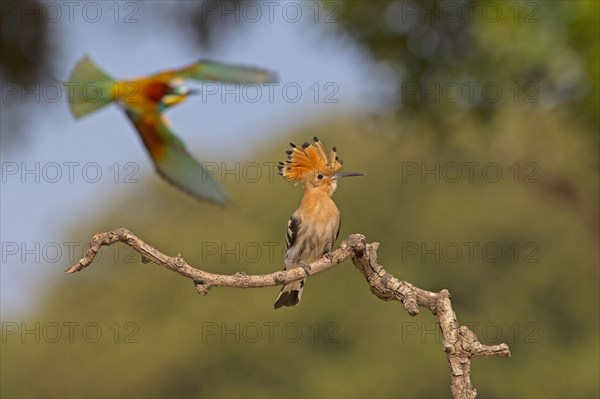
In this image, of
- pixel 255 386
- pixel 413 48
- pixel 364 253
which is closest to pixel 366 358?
pixel 255 386

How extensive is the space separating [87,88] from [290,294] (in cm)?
362

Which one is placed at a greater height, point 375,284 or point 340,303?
point 375,284

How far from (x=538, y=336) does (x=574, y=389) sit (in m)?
1.67

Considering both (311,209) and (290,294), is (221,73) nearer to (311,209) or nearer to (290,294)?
(290,294)

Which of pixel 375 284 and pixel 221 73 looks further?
pixel 221 73

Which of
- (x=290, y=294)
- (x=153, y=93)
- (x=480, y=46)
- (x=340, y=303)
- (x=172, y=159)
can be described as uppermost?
(x=480, y=46)

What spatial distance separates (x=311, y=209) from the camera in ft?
13.6

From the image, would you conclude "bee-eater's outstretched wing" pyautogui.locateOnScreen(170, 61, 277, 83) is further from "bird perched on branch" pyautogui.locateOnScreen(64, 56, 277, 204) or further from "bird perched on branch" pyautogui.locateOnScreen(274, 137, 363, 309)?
"bird perched on branch" pyautogui.locateOnScreen(274, 137, 363, 309)

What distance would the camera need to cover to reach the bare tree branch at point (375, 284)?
3010mm

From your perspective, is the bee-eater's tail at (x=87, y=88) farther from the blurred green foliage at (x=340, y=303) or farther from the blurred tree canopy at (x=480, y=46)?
the blurred green foliage at (x=340, y=303)

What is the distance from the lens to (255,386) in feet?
74.9

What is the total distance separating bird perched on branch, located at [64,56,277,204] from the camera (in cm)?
673

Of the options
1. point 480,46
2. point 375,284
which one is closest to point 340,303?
point 480,46

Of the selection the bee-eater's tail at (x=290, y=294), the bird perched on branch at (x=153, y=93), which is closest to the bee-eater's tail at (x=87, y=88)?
the bird perched on branch at (x=153, y=93)
